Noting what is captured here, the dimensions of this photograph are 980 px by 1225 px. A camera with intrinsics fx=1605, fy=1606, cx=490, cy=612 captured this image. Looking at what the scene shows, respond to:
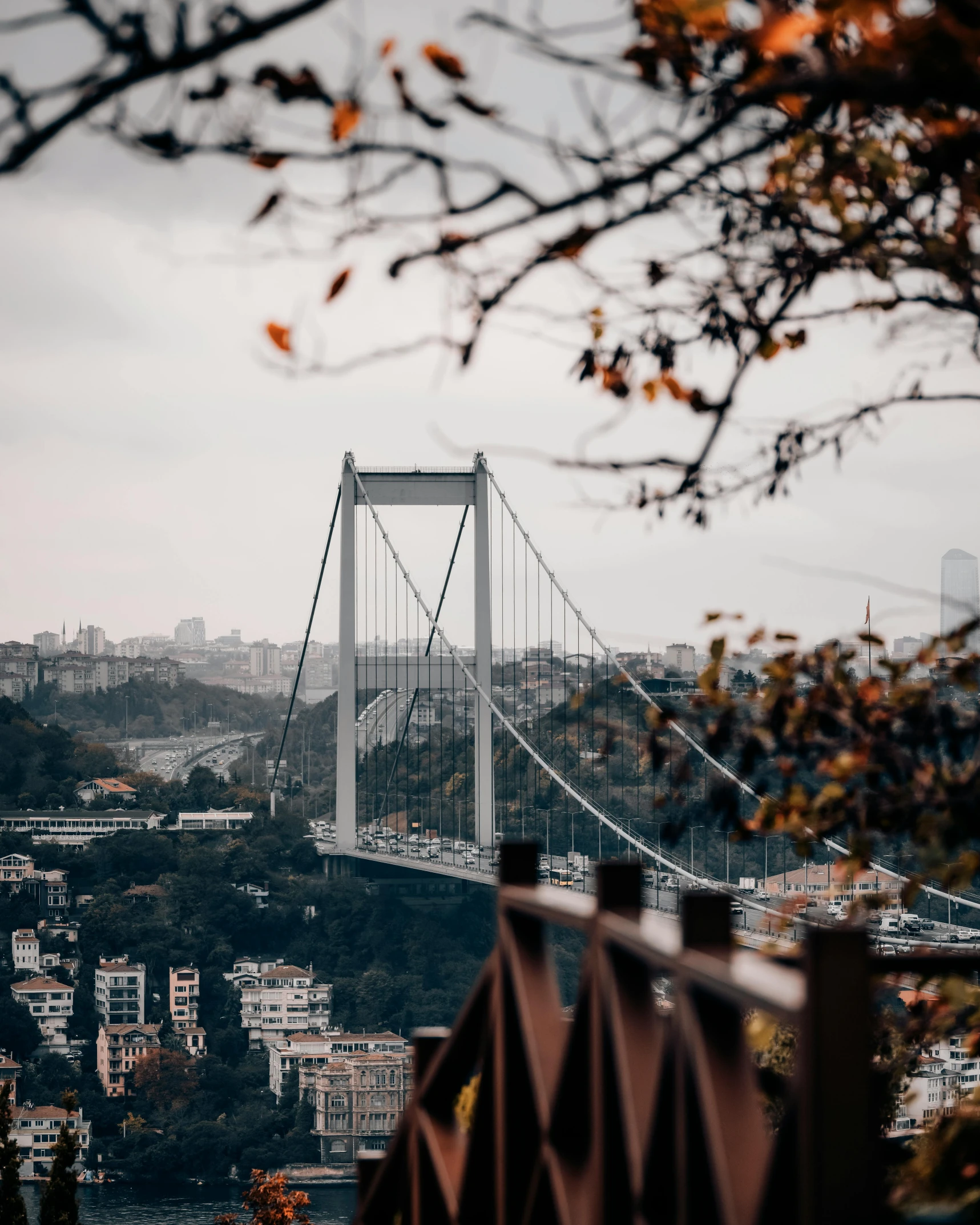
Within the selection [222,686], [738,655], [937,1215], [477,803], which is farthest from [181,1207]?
[222,686]

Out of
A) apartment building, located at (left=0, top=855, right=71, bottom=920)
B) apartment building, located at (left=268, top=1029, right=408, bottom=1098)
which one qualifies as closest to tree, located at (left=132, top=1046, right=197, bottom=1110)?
apartment building, located at (left=268, top=1029, right=408, bottom=1098)

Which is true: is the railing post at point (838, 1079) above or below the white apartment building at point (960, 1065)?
above

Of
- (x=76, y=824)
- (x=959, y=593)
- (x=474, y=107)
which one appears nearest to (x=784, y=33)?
(x=474, y=107)

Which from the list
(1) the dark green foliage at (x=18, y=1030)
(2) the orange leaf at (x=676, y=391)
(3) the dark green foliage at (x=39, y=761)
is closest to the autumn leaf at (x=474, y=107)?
(2) the orange leaf at (x=676, y=391)

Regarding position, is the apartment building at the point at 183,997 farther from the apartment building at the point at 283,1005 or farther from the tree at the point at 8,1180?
the tree at the point at 8,1180

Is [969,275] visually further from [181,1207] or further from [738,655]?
[181,1207]

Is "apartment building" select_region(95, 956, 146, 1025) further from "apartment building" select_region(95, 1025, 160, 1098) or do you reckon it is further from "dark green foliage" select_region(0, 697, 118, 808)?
"dark green foliage" select_region(0, 697, 118, 808)

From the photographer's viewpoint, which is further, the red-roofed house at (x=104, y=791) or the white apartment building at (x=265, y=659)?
the white apartment building at (x=265, y=659)
